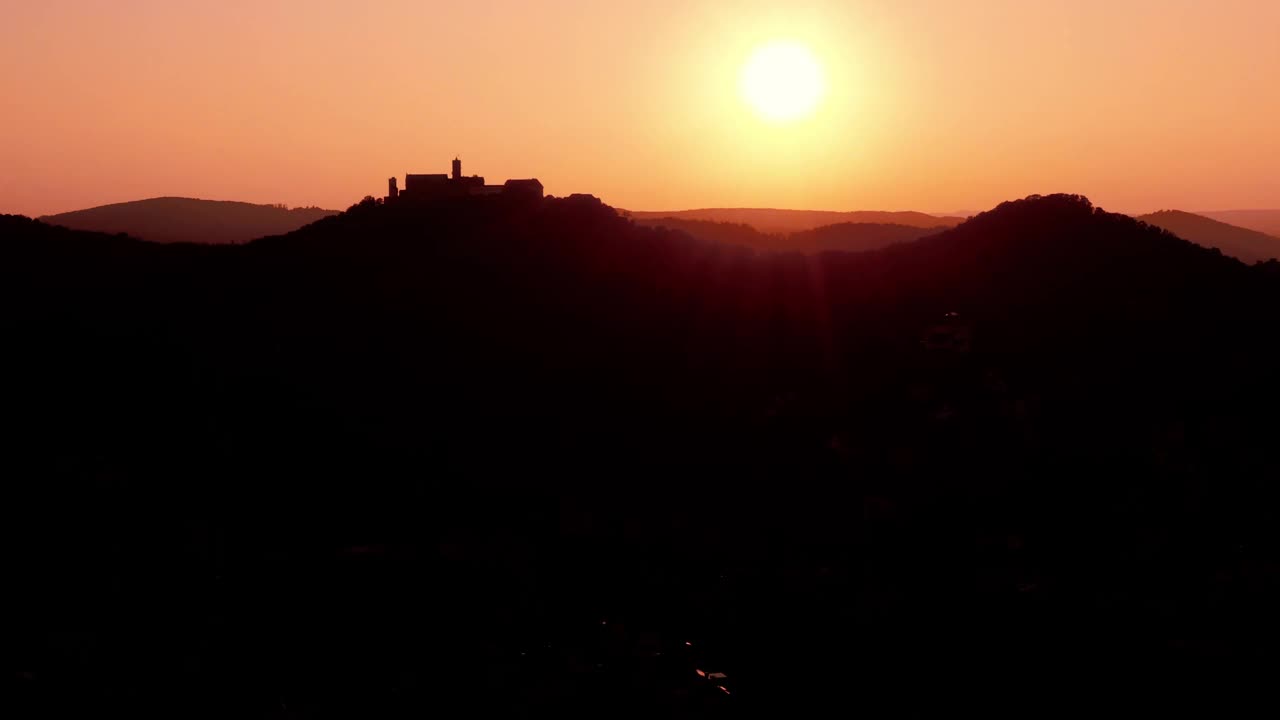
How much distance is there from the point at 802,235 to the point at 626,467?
371ft

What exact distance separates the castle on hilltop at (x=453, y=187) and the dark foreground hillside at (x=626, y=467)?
181 centimetres

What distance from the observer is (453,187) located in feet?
182

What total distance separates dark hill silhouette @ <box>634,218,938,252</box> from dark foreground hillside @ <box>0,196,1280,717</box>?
22.6 m

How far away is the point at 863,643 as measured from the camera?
24453 millimetres

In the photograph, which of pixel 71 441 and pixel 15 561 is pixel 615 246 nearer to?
pixel 71 441

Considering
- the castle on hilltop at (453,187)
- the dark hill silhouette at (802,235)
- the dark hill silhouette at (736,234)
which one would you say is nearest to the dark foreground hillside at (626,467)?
the castle on hilltop at (453,187)

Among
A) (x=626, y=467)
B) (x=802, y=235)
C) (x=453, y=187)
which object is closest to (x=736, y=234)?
(x=802, y=235)

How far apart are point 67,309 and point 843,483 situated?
31.3 m

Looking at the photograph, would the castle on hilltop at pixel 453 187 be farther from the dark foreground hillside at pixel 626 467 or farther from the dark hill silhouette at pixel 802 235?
the dark hill silhouette at pixel 802 235

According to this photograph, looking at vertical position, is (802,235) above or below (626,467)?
above

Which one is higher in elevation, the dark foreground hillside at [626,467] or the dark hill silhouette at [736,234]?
the dark hill silhouette at [736,234]

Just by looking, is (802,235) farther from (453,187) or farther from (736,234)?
(453,187)

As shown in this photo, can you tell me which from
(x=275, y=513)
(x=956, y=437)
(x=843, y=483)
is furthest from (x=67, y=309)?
(x=956, y=437)

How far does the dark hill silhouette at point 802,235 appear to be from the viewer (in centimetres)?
10038
